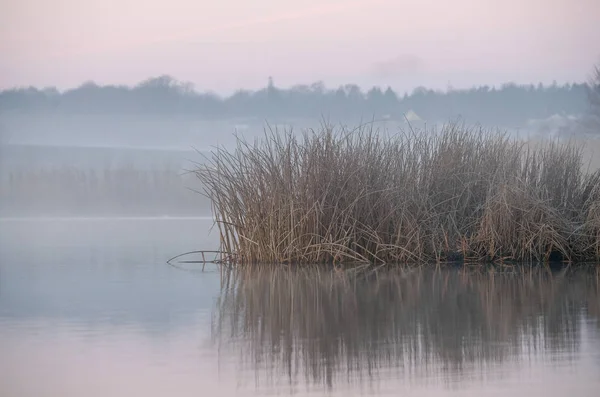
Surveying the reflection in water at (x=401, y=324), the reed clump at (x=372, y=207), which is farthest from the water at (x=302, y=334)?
the reed clump at (x=372, y=207)

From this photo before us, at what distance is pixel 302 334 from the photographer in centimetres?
396

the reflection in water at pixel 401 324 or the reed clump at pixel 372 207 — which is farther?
the reed clump at pixel 372 207

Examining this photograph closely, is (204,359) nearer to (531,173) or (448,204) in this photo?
(448,204)

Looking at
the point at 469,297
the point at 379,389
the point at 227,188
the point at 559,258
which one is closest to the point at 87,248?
the point at 227,188

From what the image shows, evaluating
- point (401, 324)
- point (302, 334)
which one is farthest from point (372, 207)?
point (302, 334)

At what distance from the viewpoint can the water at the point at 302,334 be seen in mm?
3021

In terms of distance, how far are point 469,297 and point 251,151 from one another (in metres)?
2.92

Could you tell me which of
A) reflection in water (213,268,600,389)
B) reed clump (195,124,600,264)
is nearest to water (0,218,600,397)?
reflection in water (213,268,600,389)

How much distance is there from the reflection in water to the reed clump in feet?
3.10

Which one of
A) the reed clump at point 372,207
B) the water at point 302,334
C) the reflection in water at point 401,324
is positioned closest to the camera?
the water at point 302,334

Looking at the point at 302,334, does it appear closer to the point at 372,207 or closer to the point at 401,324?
the point at 401,324

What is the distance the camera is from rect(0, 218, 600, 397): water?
119 inches

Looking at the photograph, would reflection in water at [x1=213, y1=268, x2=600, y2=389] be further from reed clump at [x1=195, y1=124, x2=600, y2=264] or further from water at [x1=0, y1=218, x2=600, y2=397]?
reed clump at [x1=195, y1=124, x2=600, y2=264]

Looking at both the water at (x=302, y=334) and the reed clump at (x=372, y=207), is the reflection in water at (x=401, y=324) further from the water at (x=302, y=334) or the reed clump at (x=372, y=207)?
the reed clump at (x=372, y=207)
